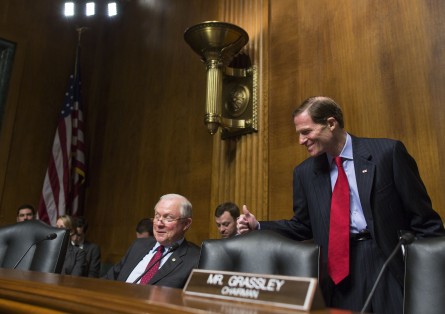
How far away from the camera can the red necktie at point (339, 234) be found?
1798 mm

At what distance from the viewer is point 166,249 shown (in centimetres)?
260

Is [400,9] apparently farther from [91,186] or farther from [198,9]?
[91,186]

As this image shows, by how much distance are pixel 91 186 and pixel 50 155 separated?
630 millimetres

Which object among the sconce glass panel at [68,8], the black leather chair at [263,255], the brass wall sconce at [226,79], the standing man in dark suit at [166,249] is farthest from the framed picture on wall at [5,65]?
the black leather chair at [263,255]

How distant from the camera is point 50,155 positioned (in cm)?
561

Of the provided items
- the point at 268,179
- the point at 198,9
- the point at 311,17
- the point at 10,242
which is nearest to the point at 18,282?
the point at 10,242

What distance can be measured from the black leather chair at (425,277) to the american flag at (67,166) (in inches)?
184

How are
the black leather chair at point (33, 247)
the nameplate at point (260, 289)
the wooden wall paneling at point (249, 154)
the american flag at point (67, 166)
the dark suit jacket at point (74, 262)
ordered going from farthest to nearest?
1. the american flag at point (67, 166)
2. the dark suit jacket at point (74, 262)
3. the wooden wall paneling at point (249, 154)
4. the black leather chair at point (33, 247)
5. the nameplate at point (260, 289)

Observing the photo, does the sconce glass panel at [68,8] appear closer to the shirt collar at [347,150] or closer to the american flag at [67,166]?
the american flag at [67,166]

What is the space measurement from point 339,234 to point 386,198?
0.78 ft

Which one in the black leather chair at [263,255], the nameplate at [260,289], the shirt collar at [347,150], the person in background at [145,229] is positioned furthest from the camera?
the person in background at [145,229]

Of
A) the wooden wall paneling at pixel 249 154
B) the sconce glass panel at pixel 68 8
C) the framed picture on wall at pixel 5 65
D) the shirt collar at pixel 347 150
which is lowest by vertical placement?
the shirt collar at pixel 347 150

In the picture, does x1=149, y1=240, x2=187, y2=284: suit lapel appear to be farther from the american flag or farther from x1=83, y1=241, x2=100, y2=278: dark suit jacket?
the american flag

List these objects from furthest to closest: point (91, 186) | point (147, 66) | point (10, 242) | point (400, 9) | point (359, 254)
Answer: point (91, 186)
point (147, 66)
point (400, 9)
point (10, 242)
point (359, 254)
